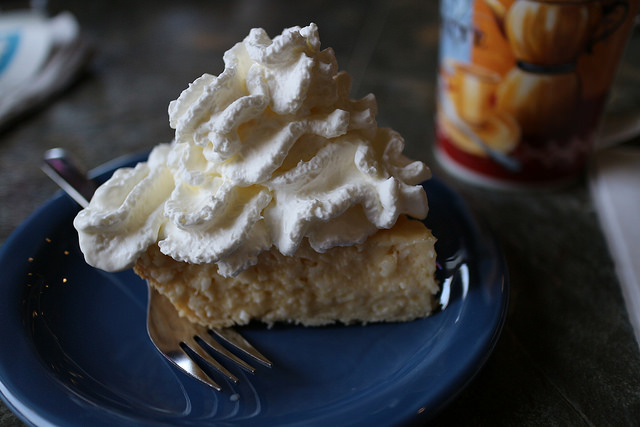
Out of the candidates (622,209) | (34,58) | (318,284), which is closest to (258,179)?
(318,284)

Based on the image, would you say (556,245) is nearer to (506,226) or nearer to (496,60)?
(506,226)

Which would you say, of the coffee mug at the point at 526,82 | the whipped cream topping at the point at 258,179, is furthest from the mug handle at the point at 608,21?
the whipped cream topping at the point at 258,179

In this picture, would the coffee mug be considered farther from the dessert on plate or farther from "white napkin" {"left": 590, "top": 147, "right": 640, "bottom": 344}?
the dessert on plate

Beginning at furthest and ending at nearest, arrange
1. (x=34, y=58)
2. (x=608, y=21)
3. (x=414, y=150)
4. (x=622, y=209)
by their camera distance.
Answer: (x=34, y=58) < (x=414, y=150) < (x=622, y=209) < (x=608, y=21)

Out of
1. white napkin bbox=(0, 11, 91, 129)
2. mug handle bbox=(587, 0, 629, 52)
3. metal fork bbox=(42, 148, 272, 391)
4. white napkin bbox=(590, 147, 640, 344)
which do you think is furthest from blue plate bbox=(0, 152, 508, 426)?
white napkin bbox=(0, 11, 91, 129)

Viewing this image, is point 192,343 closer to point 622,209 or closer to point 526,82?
point 526,82

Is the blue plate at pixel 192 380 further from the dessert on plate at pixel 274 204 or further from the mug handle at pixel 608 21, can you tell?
the mug handle at pixel 608 21

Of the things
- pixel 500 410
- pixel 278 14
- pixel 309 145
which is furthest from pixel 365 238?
pixel 278 14
